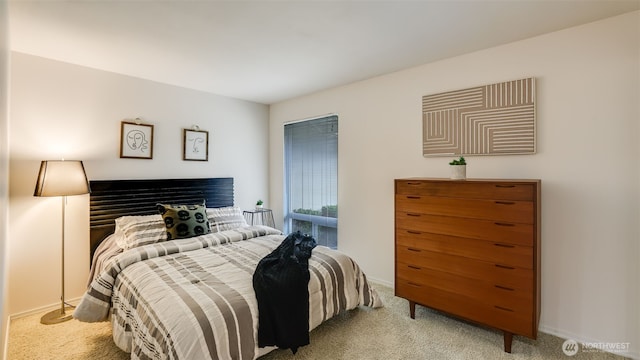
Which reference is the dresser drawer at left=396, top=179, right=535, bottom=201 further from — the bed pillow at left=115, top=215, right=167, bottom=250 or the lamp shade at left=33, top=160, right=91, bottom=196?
the lamp shade at left=33, top=160, right=91, bottom=196

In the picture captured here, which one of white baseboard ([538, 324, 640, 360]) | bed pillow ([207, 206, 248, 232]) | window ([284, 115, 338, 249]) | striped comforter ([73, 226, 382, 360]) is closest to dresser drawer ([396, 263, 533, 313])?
striped comforter ([73, 226, 382, 360])

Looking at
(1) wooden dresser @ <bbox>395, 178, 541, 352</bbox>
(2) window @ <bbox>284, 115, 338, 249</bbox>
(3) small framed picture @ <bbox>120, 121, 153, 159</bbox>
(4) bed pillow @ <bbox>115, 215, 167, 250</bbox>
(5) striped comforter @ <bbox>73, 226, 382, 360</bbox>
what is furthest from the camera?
(2) window @ <bbox>284, 115, 338, 249</bbox>

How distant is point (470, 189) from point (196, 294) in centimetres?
210

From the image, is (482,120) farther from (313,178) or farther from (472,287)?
(313,178)

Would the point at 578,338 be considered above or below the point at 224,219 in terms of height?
below

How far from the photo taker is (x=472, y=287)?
2264 mm

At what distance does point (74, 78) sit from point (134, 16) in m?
1.44

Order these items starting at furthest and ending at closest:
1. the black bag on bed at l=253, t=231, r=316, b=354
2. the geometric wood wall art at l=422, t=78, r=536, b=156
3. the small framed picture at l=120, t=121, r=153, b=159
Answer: the small framed picture at l=120, t=121, r=153, b=159 < the geometric wood wall art at l=422, t=78, r=536, b=156 < the black bag on bed at l=253, t=231, r=316, b=354

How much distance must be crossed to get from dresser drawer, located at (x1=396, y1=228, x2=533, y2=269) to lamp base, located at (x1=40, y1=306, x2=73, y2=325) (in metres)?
3.08

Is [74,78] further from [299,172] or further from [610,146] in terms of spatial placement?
[610,146]

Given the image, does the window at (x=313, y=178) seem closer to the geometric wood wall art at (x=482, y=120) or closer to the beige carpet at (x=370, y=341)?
the geometric wood wall art at (x=482, y=120)

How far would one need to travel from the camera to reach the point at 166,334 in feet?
5.26

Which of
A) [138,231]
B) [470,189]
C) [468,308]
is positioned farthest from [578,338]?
[138,231]

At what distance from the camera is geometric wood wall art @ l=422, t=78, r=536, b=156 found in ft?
7.91
